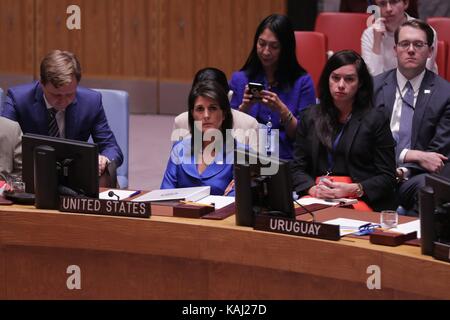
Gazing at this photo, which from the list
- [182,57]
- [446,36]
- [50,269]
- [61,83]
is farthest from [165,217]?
[182,57]

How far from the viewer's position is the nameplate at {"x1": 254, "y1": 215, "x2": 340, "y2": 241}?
3389 millimetres

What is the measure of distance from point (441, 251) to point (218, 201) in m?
1.12

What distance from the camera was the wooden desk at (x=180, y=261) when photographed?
3.32m

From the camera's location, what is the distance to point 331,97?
178 inches

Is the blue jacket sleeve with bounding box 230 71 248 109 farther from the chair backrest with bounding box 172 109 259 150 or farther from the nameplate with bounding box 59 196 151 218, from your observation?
the nameplate with bounding box 59 196 151 218

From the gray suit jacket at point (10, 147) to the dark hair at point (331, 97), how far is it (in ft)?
4.13

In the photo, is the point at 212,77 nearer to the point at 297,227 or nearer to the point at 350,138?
the point at 350,138

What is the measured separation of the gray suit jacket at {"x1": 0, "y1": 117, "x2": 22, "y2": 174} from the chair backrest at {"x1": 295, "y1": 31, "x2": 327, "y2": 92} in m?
2.51

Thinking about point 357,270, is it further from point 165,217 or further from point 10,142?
point 10,142

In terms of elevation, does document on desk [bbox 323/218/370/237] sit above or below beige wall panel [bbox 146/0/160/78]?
below

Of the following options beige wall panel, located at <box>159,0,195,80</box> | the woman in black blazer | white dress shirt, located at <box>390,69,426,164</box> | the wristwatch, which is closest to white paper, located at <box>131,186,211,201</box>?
the woman in black blazer

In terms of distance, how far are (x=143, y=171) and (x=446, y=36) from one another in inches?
82.0

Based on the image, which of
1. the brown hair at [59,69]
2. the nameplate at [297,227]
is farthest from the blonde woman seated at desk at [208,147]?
the nameplate at [297,227]

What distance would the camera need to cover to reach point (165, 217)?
3.74 meters
